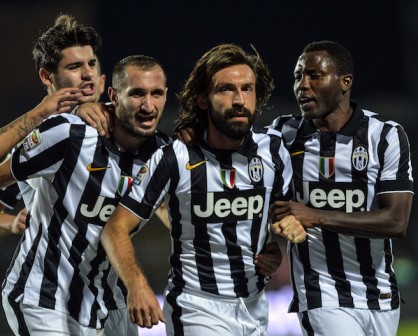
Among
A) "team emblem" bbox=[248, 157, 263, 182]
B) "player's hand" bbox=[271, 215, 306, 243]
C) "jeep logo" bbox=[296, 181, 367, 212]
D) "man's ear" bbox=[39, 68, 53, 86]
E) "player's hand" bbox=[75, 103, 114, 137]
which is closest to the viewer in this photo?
"player's hand" bbox=[271, 215, 306, 243]

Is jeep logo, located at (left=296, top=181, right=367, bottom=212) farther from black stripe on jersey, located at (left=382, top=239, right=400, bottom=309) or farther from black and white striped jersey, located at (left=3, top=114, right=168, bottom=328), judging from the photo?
black and white striped jersey, located at (left=3, top=114, right=168, bottom=328)

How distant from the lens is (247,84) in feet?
14.6

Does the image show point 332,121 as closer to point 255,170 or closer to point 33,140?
point 255,170

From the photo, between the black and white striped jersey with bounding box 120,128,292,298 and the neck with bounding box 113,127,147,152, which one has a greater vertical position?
the neck with bounding box 113,127,147,152

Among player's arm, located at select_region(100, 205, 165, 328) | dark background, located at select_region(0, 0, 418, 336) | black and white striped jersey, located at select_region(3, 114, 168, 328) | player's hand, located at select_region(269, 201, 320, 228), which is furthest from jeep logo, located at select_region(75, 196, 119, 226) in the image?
dark background, located at select_region(0, 0, 418, 336)

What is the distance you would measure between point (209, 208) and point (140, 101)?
658 millimetres

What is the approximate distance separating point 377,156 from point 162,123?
7.39 metres

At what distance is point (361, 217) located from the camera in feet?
14.8

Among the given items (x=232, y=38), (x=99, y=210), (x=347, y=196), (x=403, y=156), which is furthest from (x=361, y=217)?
(x=232, y=38)

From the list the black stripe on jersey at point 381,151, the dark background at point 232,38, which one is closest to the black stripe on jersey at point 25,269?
the black stripe on jersey at point 381,151

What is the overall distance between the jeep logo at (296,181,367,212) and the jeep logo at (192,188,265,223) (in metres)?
0.44

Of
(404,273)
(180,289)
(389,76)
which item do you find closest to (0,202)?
(180,289)

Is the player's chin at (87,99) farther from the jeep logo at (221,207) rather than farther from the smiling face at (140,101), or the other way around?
the jeep logo at (221,207)

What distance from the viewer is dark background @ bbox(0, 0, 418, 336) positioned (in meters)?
11.9
